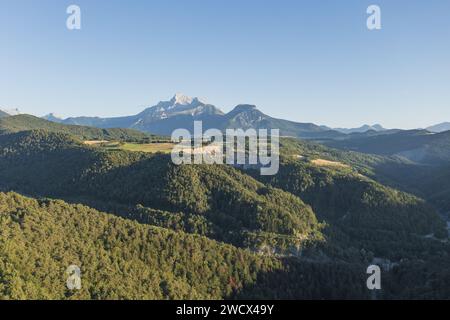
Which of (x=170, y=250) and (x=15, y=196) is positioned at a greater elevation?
(x=15, y=196)

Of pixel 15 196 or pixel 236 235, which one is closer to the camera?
pixel 15 196
